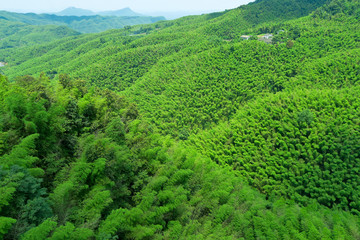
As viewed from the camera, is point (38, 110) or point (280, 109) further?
point (280, 109)

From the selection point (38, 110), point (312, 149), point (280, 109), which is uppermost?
point (38, 110)

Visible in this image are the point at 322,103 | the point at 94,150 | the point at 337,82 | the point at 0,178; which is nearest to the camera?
the point at 0,178

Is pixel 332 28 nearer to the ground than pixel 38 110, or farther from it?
farther from it

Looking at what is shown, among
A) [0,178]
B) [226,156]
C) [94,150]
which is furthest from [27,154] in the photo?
[226,156]

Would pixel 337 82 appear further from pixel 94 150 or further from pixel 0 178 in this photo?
pixel 0 178

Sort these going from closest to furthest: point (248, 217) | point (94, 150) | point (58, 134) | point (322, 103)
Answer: point (94, 150)
point (58, 134)
point (248, 217)
point (322, 103)

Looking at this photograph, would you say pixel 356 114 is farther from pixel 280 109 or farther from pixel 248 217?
pixel 248 217
